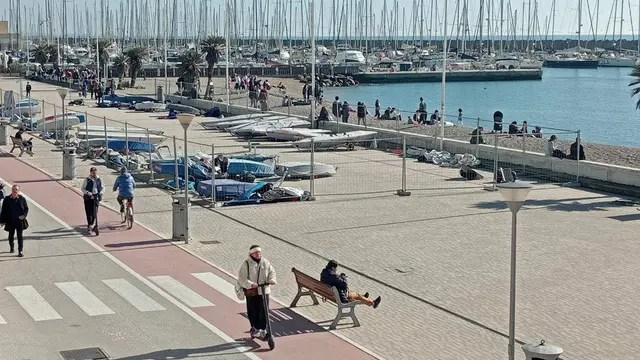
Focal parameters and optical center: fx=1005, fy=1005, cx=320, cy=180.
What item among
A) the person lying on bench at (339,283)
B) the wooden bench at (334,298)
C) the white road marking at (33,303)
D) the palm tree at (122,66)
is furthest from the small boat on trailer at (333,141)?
the palm tree at (122,66)

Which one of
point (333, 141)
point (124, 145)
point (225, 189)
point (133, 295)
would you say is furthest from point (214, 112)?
point (133, 295)

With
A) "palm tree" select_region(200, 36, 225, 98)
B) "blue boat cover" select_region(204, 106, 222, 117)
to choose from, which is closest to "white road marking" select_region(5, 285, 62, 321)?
"blue boat cover" select_region(204, 106, 222, 117)

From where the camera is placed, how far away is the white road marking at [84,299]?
53.6 ft

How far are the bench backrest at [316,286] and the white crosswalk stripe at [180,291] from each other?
158cm

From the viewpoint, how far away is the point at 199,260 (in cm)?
2052

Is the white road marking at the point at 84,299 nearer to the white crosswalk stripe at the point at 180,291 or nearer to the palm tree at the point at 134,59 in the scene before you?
the white crosswalk stripe at the point at 180,291

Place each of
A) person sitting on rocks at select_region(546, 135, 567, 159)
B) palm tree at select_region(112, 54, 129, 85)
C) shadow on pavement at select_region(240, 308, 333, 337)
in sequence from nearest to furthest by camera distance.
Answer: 1. shadow on pavement at select_region(240, 308, 333, 337)
2. person sitting on rocks at select_region(546, 135, 567, 159)
3. palm tree at select_region(112, 54, 129, 85)

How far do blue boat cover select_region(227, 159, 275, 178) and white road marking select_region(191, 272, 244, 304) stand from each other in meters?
13.1

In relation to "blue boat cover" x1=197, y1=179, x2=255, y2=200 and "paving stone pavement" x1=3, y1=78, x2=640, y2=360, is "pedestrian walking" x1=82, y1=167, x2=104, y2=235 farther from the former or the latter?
"blue boat cover" x1=197, y1=179, x2=255, y2=200

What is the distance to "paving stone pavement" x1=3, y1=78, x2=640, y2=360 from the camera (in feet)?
51.8

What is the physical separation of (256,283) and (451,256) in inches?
320

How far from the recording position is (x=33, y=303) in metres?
16.7

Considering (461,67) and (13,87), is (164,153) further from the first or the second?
(461,67)

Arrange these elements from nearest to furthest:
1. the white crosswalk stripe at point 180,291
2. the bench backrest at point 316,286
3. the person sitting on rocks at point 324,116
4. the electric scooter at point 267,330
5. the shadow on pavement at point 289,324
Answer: the electric scooter at point 267,330
the shadow on pavement at point 289,324
the bench backrest at point 316,286
the white crosswalk stripe at point 180,291
the person sitting on rocks at point 324,116
